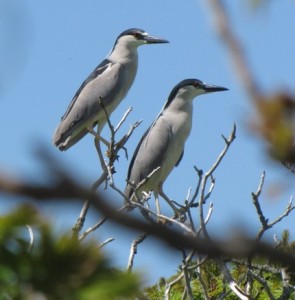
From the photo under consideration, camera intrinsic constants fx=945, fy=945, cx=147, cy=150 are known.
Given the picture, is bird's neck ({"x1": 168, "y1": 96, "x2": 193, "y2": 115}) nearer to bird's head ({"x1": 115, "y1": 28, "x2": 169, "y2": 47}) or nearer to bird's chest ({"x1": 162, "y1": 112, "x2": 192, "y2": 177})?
bird's chest ({"x1": 162, "y1": 112, "x2": 192, "y2": 177})

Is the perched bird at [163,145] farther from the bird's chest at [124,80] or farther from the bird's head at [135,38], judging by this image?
the bird's head at [135,38]

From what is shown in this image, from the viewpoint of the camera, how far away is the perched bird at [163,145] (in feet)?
26.8

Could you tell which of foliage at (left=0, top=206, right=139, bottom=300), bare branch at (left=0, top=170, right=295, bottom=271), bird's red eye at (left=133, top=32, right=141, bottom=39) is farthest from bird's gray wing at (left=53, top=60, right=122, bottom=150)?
bare branch at (left=0, top=170, right=295, bottom=271)

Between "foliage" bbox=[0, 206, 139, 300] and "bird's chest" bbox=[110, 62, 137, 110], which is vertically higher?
"foliage" bbox=[0, 206, 139, 300]

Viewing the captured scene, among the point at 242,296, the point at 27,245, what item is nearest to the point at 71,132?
the point at 242,296

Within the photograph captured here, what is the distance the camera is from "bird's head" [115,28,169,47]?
9.58m

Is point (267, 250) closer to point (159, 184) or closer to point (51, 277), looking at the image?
point (51, 277)

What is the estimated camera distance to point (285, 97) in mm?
813

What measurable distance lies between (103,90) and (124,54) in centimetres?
63

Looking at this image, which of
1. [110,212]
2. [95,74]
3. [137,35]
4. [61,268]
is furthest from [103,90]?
[110,212]

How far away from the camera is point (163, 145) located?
326 inches

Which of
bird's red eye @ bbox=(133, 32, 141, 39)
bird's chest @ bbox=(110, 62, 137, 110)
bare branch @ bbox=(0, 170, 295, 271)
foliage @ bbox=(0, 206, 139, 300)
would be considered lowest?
bird's chest @ bbox=(110, 62, 137, 110)

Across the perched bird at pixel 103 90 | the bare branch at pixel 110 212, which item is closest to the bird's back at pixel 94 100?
the perched bird at pixel 103 90

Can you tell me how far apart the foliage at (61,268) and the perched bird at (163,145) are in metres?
6.98
